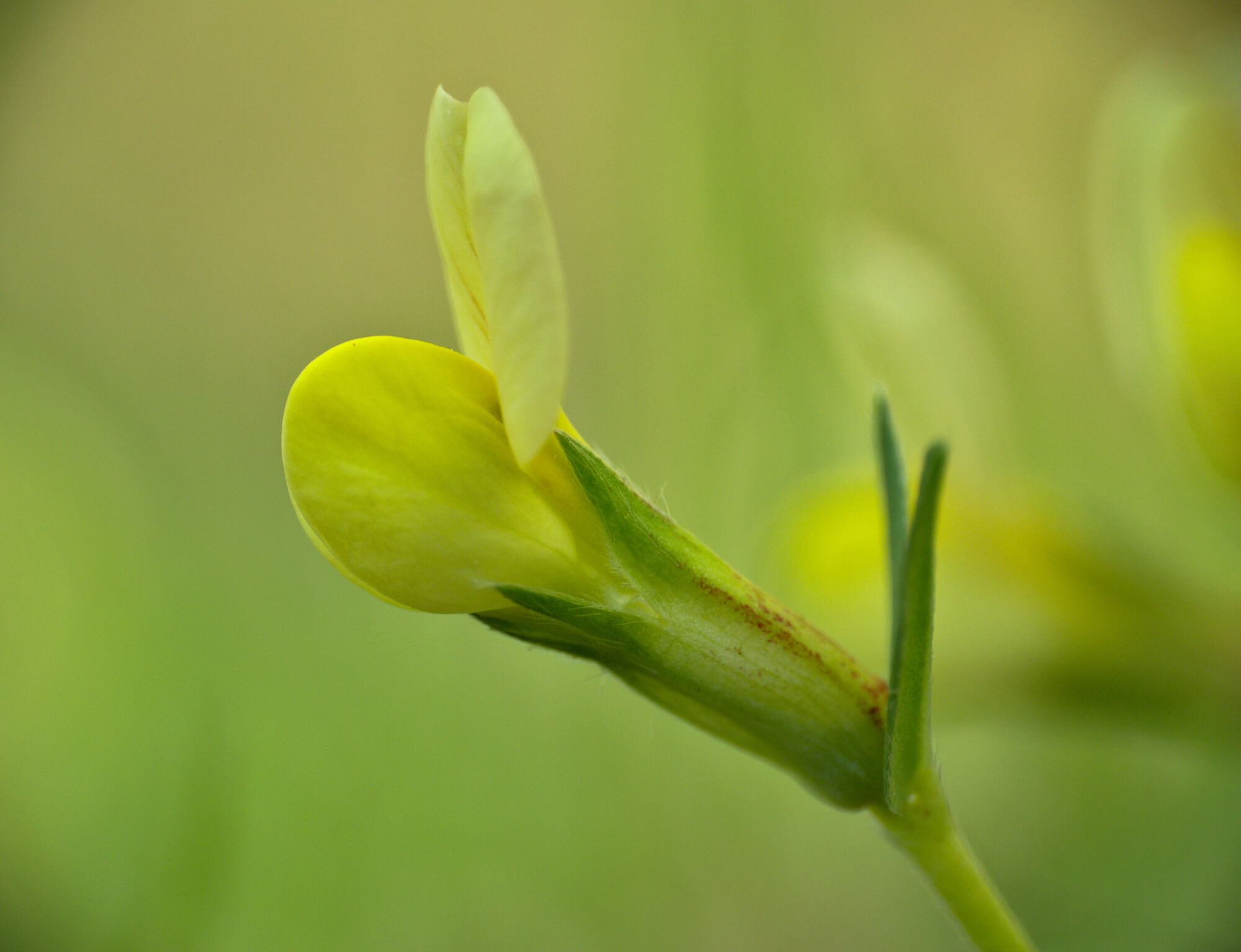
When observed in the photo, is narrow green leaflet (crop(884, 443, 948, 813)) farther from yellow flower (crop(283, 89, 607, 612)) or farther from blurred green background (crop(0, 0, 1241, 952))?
blurred green background (crop(0, 0, 1241, 952))

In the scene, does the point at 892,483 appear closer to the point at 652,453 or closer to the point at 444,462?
the point at 444,462

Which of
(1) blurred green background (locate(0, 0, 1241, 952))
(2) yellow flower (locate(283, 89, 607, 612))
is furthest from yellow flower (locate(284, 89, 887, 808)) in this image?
(1) blurred green background (locate(0, 0, 1241, 952))

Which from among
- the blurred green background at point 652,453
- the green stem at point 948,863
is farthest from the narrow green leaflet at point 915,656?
the blurred green background at point 652,453

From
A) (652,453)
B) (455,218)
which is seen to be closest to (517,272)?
(455,218)

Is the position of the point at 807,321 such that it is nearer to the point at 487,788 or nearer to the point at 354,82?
the point at 487,788

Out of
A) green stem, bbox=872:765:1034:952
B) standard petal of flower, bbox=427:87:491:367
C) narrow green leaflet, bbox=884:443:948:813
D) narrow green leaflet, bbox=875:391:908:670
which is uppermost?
standard petal of flower, bbox=427:87:491:367

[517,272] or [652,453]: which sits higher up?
[652,453]

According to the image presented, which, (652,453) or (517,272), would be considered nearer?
(517,272)
